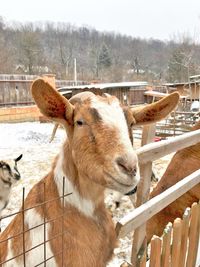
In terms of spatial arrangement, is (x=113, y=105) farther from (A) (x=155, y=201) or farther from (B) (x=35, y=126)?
(B) (x=35, y=126)

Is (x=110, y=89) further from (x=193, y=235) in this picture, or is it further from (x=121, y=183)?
(x=121, y=183)

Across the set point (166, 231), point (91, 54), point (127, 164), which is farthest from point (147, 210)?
point (91, 54)

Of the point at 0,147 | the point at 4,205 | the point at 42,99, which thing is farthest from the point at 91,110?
the point at 0,147

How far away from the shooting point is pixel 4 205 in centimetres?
597

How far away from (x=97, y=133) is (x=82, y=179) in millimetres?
356

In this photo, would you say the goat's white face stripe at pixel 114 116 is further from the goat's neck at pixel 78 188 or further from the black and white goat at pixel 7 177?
the black and white goat at pixel 7 177

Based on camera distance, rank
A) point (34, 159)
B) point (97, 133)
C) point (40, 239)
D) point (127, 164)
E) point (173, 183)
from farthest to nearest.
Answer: point (34, 159) → point (173, 183) → point (40, 239) → point (97, 133) → point (127, 164)

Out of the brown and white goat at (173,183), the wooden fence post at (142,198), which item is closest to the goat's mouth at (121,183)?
the wooden fence post at (142,198)

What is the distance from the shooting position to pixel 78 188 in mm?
2014

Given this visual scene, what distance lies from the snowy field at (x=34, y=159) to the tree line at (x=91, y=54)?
25.6 metres

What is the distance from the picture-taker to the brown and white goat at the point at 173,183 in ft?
10.0

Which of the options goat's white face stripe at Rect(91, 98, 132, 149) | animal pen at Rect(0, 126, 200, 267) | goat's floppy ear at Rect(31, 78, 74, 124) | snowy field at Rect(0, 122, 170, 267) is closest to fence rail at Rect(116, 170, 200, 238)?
animal pen at Rect(0, 126, 200, 267)

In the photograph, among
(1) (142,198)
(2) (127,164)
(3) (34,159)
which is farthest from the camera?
(3) (34,159)

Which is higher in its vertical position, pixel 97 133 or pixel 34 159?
pixel 97 133
